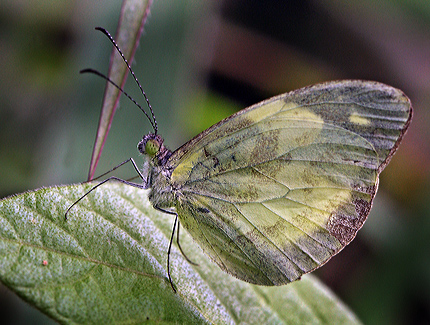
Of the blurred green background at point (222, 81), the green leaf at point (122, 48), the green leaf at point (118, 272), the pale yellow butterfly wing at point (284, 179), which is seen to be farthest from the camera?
the blurred green background at point (222, 81)

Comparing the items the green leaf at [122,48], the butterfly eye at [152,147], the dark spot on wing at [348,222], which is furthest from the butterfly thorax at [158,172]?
the dark spot on wing at [348,222]

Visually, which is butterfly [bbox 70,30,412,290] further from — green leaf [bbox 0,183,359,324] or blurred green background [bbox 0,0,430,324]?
blurred green background [bbox 0,0,430,324]

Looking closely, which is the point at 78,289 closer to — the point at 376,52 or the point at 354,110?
the point at 354,110

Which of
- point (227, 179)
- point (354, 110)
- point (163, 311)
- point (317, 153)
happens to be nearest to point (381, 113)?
point (354, 110)

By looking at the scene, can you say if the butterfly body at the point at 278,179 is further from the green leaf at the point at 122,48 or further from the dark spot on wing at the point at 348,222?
the green leaf at the point at 122,48

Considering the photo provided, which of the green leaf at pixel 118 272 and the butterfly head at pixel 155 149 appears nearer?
the green leaf at pixel 118 272

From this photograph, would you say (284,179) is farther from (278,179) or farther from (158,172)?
(158,172)

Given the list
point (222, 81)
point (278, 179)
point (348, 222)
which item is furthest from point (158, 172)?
point (222, 81)
